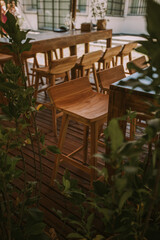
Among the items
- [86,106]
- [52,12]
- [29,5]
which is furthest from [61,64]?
[29,5]

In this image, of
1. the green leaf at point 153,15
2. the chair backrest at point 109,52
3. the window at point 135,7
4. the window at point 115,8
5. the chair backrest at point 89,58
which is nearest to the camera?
the green leaf at point 153,15

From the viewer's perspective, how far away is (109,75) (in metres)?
2.21

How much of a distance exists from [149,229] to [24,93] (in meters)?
0.62

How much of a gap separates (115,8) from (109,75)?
1463 cm

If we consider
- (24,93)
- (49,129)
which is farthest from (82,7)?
(24,93)

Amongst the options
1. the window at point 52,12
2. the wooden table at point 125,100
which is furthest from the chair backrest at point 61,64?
the window at point 52,12

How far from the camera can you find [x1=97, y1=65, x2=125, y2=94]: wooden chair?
214 centimetres

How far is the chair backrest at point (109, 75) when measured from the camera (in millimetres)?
2135

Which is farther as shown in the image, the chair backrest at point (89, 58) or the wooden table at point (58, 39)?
the chair backrest at point (89, 58)

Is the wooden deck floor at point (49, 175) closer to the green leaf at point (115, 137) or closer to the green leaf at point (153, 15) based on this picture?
the green leaf at point (115, 137)

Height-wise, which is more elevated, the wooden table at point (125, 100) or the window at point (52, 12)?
the window at point (52, 12)

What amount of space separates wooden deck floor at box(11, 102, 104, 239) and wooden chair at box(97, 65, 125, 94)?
0.80 m

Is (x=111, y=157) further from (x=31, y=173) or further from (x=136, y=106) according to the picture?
(x=31, y=173)

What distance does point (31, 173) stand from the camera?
2137 millimetres
